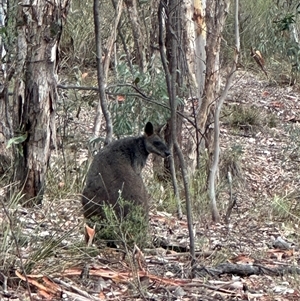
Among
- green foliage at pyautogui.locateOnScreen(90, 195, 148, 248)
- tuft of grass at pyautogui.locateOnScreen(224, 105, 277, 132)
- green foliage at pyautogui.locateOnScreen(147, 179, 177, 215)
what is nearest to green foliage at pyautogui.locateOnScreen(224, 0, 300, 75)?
tuft of grass at pyautogui.locateOnScreen(224, 105, 277, 132)

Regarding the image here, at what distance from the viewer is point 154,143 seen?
8.51 meters

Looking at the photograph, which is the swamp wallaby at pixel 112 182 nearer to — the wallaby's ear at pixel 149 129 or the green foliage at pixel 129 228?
the green foliage at pixel 129 228

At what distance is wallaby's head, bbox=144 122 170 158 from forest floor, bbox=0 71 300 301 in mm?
663

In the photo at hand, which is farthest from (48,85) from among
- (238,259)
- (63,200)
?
(238,259)

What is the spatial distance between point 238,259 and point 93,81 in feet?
26.9

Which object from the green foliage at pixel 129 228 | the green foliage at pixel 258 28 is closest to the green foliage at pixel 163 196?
the green foliage at pixel 129 228

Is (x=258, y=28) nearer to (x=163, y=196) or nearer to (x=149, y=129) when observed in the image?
(x=163, y=196)

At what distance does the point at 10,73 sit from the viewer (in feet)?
25.9

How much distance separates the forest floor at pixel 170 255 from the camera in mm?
5453

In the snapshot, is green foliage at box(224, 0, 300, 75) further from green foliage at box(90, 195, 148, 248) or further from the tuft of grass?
green foliage at box(90, 195, 148, 248)

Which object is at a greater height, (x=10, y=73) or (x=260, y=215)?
(x=10, y=73)

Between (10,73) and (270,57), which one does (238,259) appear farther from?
(270,57)

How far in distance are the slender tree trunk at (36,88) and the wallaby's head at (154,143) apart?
0.93 meters

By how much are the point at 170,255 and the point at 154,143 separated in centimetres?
189
